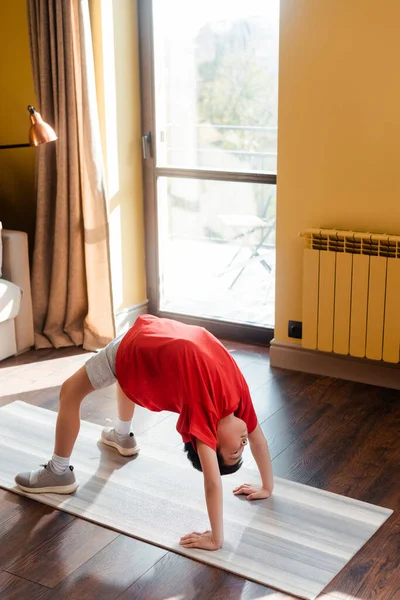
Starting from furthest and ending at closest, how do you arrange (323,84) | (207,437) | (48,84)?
(48,84)
(323,84)
(207,437)

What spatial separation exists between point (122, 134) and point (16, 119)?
2.24ft

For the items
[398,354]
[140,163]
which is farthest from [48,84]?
[398,354]

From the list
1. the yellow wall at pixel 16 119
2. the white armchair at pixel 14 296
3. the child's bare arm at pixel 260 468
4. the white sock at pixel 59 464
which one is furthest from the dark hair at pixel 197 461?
the yellow wall at pixel 16 119

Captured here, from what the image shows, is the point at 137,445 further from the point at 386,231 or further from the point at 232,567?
the point at 386,231

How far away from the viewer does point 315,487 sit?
3.02 metres

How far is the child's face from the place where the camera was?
8.43 feet

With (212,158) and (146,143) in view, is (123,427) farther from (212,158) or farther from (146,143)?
(146,143)

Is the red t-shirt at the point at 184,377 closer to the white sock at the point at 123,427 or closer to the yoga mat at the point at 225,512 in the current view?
the yoga mat at the point at 225,512

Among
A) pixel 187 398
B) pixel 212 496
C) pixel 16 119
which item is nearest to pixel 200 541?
pixel 212 496

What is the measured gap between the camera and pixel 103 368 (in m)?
2.83

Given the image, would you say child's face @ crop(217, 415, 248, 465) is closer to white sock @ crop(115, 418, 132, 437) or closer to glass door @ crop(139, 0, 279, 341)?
white sock @ crop(115, 418, 132, 437)

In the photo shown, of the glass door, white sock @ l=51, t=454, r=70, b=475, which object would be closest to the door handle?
the glass door

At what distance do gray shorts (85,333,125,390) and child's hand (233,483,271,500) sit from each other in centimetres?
61

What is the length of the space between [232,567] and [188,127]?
264 cm
